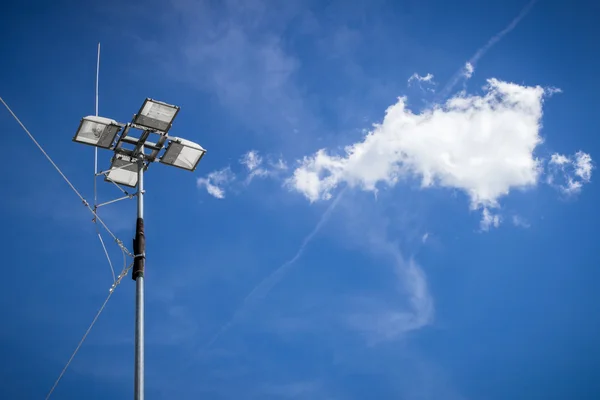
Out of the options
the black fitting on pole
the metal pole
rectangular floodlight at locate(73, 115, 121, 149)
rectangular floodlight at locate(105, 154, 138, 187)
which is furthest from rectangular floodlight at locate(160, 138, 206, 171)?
the black fitting on pole

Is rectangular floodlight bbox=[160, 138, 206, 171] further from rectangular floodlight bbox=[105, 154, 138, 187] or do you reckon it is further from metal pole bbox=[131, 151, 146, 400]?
metal pole bbox=[131, 151, 146, 400]

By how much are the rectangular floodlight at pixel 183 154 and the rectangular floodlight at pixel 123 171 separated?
838 millimetres

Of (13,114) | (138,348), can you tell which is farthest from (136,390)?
(13,114)

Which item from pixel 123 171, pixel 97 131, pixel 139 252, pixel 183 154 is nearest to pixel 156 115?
pixel 183 154

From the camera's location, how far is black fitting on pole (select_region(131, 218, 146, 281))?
1210cm

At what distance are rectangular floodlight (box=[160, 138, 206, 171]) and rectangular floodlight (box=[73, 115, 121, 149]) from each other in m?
1.45

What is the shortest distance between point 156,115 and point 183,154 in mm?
1354

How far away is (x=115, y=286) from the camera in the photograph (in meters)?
13.5

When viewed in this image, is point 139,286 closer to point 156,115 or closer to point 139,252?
point 139,252

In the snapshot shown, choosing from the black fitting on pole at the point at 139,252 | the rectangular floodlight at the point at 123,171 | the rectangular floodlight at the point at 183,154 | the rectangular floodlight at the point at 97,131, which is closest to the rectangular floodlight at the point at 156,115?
the rectangular floodlight at the point at 183,154

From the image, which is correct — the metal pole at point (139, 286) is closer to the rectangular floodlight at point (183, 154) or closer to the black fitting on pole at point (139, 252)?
the black fitting on pole at point (139, 252)

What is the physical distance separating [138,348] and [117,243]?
3315 mm

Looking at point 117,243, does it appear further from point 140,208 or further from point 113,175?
point 113,175

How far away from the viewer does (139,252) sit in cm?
1242
